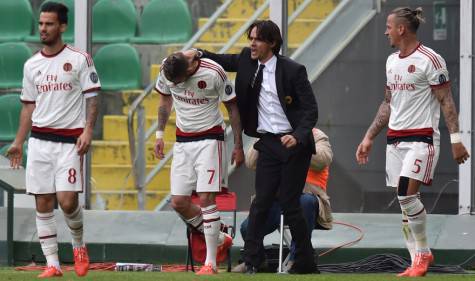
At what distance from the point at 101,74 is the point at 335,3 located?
8.93ft

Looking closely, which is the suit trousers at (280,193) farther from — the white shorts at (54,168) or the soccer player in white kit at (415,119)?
the white shorts at (54,168)

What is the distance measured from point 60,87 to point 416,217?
3.02 meters

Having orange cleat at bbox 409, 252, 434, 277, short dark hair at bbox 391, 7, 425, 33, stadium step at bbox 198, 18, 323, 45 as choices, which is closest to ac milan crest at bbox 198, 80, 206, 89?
short dark hair at bbox 391, 7, 425, 33

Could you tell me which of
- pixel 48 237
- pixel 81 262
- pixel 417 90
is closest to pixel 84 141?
pixel 48 237

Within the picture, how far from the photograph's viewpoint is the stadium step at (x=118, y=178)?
52.5ft

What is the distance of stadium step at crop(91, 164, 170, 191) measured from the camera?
52.5ft

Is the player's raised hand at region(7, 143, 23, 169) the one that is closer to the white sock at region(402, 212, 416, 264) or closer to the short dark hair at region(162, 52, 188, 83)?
the short dark hair at region(162, 52, 188, 83)

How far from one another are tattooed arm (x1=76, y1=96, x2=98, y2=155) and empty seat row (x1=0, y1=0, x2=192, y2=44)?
4569mm

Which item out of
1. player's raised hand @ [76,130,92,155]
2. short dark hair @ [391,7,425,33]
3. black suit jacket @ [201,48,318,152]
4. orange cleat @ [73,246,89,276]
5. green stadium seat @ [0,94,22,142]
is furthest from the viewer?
green stadium seat @ [0,94,22,142]

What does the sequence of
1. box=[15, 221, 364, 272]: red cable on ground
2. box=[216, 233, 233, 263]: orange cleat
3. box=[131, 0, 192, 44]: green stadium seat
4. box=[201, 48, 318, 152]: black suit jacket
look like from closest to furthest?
box=[201, 48, 318, 152]: black suit jacket < box=[216, 233, 233, 263]: orange cleat < box=[15, 221, 364, 272]: red cable on ground < box=[131, 0, 192, 44]: green stadium seat

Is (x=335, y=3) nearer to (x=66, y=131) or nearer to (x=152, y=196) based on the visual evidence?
(x=152, y=196)

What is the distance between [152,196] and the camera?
1602 cm

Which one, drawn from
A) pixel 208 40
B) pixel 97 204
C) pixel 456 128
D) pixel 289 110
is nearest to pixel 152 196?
pixel 97 204

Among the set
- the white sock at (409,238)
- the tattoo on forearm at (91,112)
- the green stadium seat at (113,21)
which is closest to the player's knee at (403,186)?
the white sock at (409,238)
